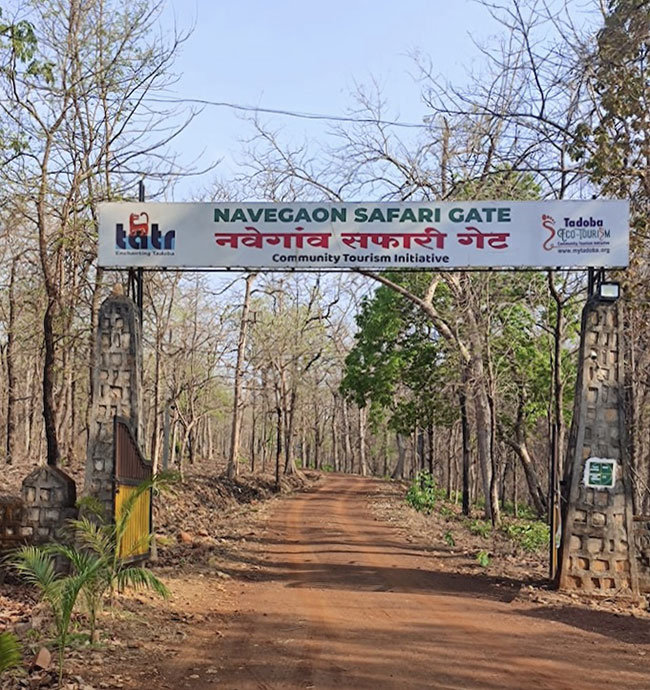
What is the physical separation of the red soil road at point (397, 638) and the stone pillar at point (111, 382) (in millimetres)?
2835

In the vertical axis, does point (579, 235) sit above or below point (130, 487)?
above

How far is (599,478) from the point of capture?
12.7m

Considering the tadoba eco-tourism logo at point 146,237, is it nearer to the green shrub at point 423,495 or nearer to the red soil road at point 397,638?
the red soil road at point 397,638

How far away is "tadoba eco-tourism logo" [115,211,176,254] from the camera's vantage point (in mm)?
13531

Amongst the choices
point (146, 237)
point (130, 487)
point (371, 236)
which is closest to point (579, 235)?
point (371, 236)

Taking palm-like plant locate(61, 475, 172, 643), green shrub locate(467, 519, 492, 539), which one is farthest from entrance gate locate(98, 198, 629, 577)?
green shrub locate(467, 519, 492, 539)

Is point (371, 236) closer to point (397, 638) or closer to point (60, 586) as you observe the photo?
point (397, 638)

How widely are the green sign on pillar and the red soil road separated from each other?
6.68 feet

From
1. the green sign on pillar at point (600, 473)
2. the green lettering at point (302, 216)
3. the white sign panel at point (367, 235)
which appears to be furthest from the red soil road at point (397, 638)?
the green lettering at point (302, 216)

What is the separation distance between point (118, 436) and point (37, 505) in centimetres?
161

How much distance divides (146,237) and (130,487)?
3.95m

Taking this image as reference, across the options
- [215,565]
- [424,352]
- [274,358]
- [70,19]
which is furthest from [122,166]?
[274,358]

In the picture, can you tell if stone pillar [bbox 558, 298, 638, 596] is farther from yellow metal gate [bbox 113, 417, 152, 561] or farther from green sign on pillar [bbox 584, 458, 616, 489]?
yellow metal gate [bbox 113, 417, 152, 561]

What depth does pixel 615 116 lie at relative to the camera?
1260 cm
